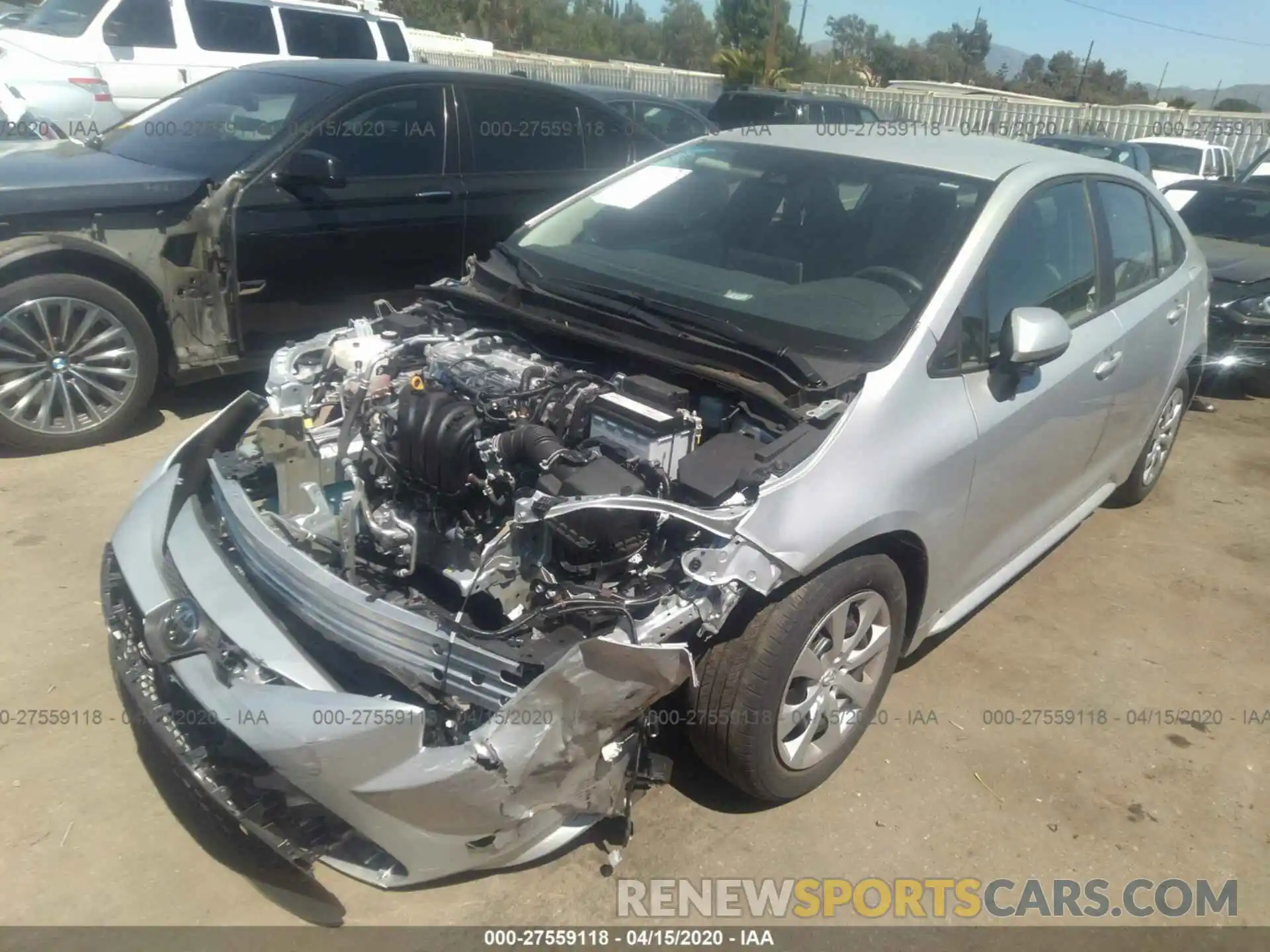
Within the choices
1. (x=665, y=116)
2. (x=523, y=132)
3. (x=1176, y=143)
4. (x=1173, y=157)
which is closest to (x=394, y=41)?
(x=665, y=116)

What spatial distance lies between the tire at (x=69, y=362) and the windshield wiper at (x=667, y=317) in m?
2.31

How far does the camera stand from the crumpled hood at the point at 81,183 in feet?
14.2

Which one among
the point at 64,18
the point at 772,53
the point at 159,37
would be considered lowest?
the point at 159,37

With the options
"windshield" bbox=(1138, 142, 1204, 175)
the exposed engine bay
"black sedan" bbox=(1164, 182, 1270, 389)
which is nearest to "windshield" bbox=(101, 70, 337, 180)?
the exposed engine bay

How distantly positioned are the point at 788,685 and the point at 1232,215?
810 cm

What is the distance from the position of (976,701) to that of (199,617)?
2588 mm

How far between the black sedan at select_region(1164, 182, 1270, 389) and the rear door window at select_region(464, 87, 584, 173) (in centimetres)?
468

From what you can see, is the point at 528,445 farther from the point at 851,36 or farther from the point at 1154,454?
the point at 851,36

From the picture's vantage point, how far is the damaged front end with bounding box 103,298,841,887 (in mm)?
2076

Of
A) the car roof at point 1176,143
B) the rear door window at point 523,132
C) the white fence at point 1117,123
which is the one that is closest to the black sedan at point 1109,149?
the car roof at point 1176,143

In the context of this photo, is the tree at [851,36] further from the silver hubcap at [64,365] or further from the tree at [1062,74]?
the silver hubcap at [64,365]

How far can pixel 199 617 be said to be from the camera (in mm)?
2395

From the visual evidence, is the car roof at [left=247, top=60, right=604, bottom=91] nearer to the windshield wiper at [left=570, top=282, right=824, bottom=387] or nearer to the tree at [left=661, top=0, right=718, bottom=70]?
the windshield wiper at [left=570, top=282, right=824, bottom=387]

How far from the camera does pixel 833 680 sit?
2.76 meters
